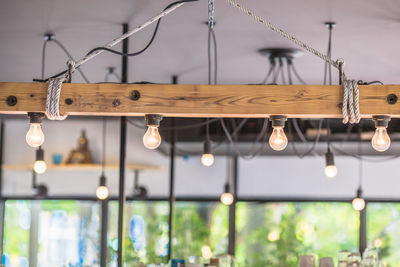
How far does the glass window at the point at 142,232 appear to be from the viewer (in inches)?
383

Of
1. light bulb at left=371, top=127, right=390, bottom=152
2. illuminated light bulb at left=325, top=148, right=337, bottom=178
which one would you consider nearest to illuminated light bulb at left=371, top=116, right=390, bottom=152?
light bulb at left=371, top=127, right=390, bottom=152

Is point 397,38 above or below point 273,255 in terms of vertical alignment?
above

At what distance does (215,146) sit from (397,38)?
11.0 feet

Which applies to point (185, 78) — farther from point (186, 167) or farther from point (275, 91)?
point (275, 91)

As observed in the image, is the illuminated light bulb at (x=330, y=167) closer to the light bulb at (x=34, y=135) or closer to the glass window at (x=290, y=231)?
the glass window at (x=290, y=231)

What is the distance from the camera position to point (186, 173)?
9805 mm

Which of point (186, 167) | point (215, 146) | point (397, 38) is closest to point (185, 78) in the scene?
point (215, 146)

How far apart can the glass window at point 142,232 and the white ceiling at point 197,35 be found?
131 inches

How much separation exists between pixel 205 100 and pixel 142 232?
6.98 metres

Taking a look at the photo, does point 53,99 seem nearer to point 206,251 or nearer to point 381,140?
point 381,140

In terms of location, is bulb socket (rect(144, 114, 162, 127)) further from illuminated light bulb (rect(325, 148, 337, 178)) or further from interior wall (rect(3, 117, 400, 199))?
interior wall (rect(3, 117, 400, 199))

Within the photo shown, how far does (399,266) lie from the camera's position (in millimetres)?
9172

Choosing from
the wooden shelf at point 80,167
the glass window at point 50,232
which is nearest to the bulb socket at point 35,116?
the wooden shelf at point 80,167

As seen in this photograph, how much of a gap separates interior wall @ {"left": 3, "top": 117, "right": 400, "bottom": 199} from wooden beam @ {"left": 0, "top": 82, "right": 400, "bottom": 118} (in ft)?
21.9
